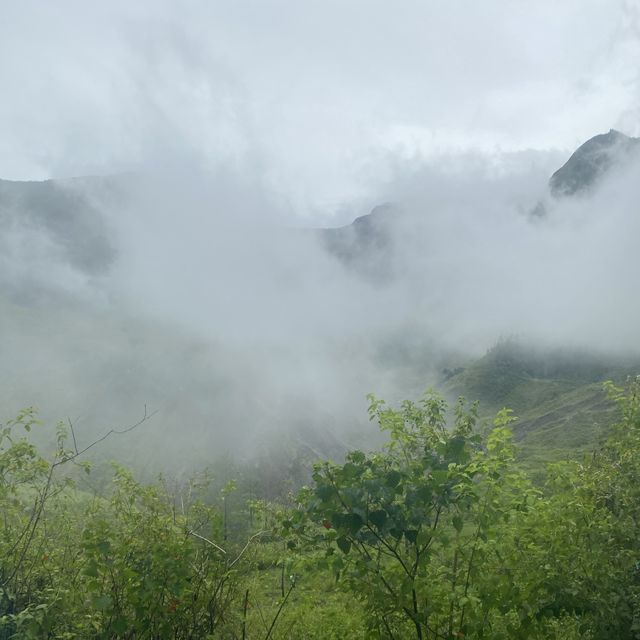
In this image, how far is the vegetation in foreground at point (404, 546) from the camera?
873cm

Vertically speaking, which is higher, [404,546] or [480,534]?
[404,546]

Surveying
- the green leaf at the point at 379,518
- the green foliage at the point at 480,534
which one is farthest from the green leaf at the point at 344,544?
the green leaf at the point at 379,518

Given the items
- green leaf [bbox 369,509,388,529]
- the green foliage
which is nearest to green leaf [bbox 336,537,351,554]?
the green foliage

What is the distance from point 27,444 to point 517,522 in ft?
34.7

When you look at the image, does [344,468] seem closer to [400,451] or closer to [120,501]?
[400,451]

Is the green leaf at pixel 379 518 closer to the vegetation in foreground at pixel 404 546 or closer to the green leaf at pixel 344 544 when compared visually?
the vegetation in foreground at pixel 404 546

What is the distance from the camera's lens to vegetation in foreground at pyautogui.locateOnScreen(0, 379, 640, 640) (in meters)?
8.73

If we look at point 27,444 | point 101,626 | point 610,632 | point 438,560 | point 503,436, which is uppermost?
point 27,444

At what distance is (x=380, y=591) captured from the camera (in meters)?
8.94

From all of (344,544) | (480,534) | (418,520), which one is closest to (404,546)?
(480,534)

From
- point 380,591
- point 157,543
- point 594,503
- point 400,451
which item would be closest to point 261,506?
point 157,543

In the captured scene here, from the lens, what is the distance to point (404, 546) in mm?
10055

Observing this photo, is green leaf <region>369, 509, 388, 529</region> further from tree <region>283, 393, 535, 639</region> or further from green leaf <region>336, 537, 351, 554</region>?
green leaf <region>336, 537, 351, 554</region>

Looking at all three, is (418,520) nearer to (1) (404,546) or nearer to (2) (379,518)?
(2) (379,518)
